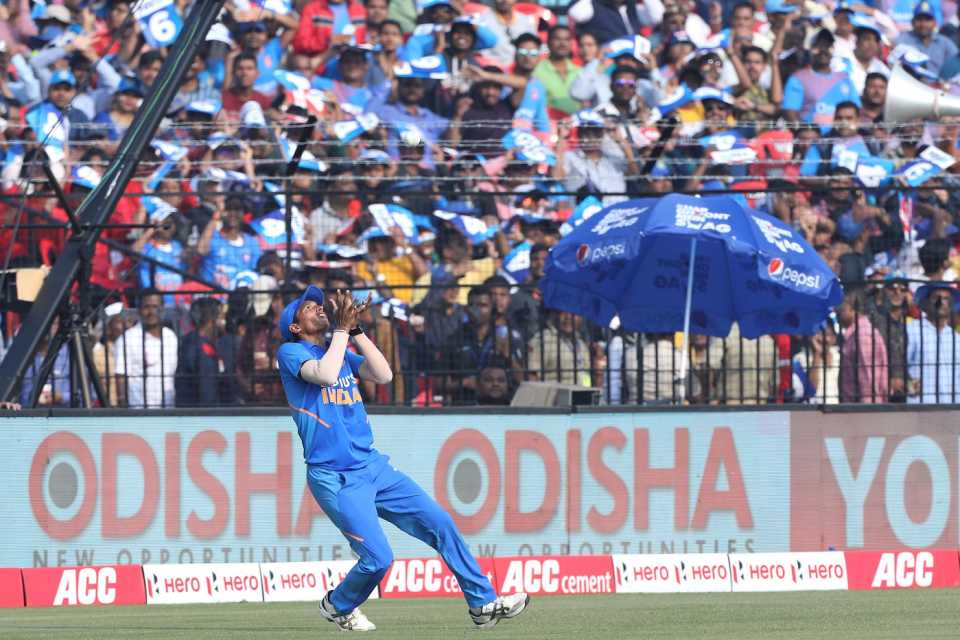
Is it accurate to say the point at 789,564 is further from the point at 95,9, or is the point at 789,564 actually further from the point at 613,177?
the point at 95,9

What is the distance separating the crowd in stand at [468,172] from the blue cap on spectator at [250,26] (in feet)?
0.15

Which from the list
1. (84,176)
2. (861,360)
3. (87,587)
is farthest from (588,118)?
(87,587)

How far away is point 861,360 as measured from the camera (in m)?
13.7

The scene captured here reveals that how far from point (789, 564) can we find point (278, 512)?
3848 millimetres

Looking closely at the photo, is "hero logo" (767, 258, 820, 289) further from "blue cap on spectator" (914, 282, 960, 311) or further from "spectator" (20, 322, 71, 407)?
"spectator" (20, 322, 71, 407)

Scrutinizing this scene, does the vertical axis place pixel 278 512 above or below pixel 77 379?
below

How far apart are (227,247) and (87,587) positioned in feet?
13.1

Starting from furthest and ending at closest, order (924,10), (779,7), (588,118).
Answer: (924,10)
(779,7)
(588,118)

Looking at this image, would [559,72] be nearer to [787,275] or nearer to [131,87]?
[131,87]

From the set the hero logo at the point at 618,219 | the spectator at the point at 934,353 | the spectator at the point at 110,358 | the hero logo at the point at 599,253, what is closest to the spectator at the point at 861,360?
the spectator at the point at 934,353

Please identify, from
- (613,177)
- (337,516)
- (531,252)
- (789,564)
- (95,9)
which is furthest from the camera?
(95,9)

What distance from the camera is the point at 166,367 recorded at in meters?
13.5

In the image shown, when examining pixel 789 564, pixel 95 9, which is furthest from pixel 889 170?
pixel 95 9

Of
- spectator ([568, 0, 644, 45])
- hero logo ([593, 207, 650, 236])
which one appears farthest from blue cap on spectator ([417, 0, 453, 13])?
hero logo ([593, 207, 650, 236])
